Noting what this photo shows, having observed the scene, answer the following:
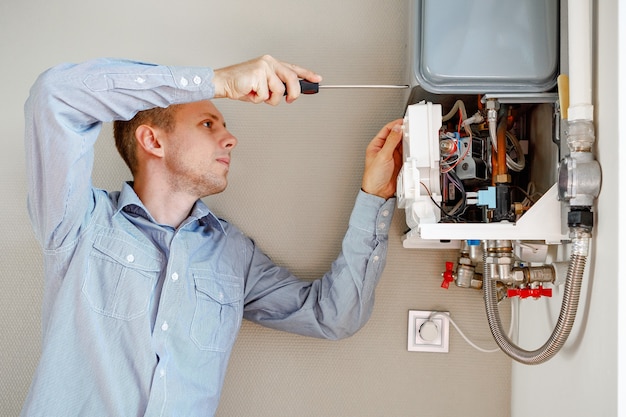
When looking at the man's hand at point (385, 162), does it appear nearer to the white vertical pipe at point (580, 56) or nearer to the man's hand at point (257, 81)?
the man's hand at point (257, 81)

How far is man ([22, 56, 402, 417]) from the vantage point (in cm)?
124

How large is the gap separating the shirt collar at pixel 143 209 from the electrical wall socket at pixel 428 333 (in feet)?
1.91

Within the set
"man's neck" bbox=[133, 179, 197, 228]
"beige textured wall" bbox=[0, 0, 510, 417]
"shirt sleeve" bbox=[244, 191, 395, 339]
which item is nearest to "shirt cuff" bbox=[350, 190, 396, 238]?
"shirt sleeve" bbox=[244, 191, 395, 339]

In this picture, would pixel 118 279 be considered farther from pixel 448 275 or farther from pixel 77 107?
pixel 448 275

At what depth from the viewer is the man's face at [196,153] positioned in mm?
1500

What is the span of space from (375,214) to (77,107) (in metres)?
0.73

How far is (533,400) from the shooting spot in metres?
1.40

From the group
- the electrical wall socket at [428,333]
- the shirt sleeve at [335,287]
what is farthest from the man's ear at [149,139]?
the electrical wall socket at [428,333]

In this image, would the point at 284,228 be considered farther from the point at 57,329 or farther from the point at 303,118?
the point at 57,329

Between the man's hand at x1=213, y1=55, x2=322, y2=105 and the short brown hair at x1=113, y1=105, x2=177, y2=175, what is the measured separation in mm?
299

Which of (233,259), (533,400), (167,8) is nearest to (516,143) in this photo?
(533,400)

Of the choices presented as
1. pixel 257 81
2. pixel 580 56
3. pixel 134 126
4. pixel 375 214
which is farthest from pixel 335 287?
pixel 580 56

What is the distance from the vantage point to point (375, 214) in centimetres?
149

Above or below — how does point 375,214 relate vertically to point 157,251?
above
